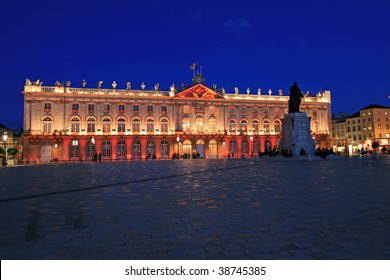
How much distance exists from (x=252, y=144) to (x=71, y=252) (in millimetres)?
53484

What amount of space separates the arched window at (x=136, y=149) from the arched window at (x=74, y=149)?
8931 millimetres

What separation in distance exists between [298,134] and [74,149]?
36.3m

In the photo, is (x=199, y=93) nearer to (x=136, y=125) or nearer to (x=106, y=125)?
(x=136, y=125)

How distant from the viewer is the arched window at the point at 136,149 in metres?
50.1

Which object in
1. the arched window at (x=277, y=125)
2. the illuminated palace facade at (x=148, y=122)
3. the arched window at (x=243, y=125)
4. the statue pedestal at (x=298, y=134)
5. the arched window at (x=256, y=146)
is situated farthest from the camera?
the arched window at (x=277, y=125)

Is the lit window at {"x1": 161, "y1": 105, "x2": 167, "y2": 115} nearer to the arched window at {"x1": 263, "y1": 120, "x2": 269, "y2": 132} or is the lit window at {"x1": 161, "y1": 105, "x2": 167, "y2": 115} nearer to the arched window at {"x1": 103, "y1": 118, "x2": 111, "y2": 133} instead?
the arched window at {"x1": 103, "y1": 118, "x2": 111, "y2": 133}

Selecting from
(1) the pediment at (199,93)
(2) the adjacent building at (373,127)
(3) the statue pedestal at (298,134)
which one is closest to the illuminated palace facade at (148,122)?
(1) the pediment at (199,93)

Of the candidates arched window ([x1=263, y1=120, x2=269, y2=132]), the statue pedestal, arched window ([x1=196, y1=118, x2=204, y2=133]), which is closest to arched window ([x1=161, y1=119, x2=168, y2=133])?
arched window ([x1=196, y1=118, x2=204, y2=133])

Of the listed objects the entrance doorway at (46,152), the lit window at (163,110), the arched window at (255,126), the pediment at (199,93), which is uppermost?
the pediment at (199,93)

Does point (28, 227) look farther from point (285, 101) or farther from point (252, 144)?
point (285, 101)

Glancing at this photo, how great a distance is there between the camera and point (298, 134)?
2792 centimetres

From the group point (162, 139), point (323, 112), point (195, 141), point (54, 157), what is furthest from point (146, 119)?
point (323, 112)

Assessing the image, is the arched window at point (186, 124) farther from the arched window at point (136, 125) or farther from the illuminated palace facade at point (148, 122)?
the arched window at point (136, 125)

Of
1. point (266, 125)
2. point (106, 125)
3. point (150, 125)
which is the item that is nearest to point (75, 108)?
point (106, 125)
